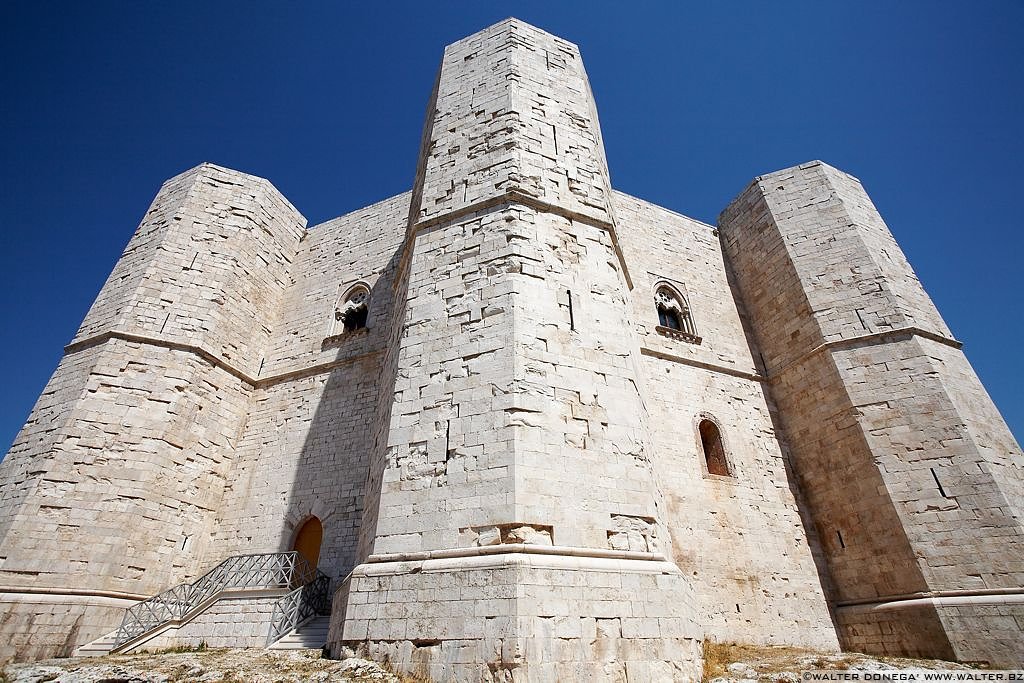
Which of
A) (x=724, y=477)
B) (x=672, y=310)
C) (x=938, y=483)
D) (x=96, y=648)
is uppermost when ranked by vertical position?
(x=672, y=310)

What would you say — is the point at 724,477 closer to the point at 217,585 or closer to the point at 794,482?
the point at 794,482

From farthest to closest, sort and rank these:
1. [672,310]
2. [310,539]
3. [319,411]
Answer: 1. [672,310]
2. [310,539]
3. [319,411]

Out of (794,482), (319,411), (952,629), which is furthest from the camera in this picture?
(319,411)

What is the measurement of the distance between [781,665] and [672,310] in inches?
293

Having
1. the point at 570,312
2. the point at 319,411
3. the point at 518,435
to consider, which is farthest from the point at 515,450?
the point at 319,411

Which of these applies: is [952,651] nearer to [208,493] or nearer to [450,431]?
[450,431]

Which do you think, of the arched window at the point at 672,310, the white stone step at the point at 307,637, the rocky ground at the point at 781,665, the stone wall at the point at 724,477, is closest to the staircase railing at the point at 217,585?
the white stone step at the point at 307,637

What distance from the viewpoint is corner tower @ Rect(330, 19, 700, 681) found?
13.1ft

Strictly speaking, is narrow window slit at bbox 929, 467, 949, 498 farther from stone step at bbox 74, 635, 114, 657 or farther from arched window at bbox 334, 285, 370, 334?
stone step at bbox 74, 635, 114, 657

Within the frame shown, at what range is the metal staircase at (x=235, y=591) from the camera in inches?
256

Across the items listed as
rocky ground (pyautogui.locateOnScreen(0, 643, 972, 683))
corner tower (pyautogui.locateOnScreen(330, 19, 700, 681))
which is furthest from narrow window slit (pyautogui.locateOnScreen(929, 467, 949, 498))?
corner tower (pyautogui.locateOnScreen(330, 19, 700, 681))

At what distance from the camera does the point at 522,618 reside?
381 cm

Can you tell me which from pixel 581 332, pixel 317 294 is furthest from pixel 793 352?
pixel 317 294

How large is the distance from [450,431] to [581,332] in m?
1.91
